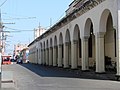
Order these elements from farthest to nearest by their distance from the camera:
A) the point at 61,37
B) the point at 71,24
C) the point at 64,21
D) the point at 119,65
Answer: the point at 61,37 → the point at 64,21 → the point at 71,24 → the point at 119,65

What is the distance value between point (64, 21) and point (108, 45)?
959 cm

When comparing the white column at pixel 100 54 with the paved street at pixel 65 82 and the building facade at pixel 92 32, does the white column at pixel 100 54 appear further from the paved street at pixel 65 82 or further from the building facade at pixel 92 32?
the paved street at pixel 65 82

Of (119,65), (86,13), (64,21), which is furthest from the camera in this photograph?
(64,21)

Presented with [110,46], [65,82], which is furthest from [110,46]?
[65,82]

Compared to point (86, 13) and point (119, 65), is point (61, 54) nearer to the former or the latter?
point (86, 13)

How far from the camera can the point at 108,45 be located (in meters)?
42.2

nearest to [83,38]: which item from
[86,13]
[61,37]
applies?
[86,13]

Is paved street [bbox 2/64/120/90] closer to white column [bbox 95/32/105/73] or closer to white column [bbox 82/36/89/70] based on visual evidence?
white column [bbox 95/32/105/73]

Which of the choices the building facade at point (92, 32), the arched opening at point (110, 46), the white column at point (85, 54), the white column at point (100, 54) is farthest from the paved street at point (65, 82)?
the arched opening at point (110, 46)

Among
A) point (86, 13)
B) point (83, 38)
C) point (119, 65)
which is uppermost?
point (86, 13)

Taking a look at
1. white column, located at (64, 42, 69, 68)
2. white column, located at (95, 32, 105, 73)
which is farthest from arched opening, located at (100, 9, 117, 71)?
white column, located at (64, 42, 69, 68)

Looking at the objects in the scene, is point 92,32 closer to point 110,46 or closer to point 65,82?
point 110,46

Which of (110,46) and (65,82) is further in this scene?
(110,46)

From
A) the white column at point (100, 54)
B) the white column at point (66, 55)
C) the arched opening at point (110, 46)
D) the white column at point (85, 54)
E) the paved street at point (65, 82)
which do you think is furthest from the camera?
the white column at point (66, 55)
